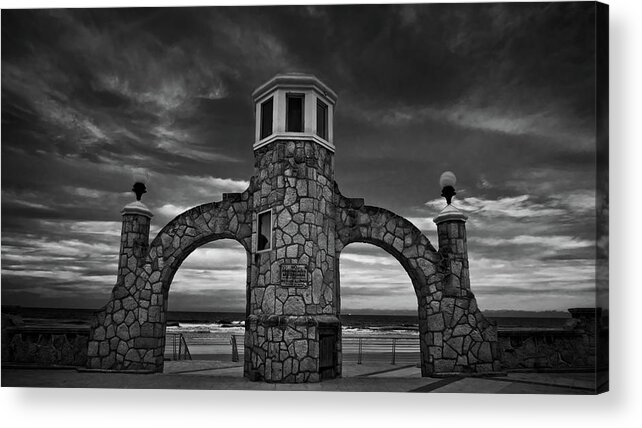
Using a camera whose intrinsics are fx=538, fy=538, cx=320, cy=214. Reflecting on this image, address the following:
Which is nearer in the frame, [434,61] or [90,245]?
[434,61]

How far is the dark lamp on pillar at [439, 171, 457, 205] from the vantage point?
8781mm

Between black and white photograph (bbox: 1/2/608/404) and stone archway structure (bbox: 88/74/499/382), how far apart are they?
32 mm

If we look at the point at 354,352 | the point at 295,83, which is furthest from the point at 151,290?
the point at 354,352

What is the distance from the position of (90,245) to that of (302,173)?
11.8 ft

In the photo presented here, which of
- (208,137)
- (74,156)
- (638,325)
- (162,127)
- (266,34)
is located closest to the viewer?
(638,325)

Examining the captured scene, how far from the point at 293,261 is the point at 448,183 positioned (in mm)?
2953

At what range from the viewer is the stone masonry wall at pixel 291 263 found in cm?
745

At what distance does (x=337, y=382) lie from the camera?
24.4 ft

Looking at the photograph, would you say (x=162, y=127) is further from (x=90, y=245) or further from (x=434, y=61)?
(x=434, y=61)

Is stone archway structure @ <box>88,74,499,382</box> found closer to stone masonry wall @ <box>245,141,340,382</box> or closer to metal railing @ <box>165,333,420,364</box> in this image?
stone masonry wall @ <box>245,141,340,382</box>

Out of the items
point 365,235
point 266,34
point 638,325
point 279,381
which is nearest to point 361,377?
point 279,381

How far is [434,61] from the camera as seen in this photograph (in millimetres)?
7508

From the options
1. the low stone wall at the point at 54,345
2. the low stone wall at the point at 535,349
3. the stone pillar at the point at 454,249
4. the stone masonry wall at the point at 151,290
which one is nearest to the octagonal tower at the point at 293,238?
the stone masonry wall at the point at 151,290

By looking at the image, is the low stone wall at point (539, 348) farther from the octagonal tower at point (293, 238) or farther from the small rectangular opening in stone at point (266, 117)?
the small rectangular opening in stone at point (266, 117)
